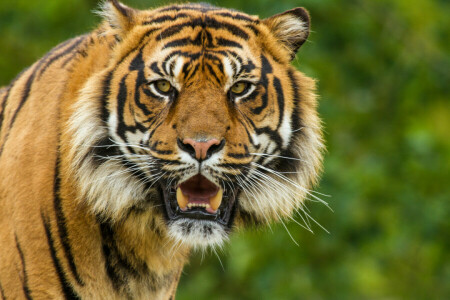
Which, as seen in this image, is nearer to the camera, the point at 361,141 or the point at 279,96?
the point at 279,96

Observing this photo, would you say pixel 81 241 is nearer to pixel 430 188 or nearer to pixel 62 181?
pixel 62 181

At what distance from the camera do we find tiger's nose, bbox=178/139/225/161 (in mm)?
3006

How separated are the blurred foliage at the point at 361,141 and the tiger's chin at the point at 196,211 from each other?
12.2ft

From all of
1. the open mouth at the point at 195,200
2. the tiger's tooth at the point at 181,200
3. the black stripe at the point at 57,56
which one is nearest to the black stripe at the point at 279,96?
the open mouth at the point at 195,200

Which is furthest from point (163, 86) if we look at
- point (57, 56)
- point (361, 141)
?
point (361, 141)

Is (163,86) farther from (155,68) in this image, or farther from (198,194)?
(198,194)

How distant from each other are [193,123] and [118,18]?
0.69 meters

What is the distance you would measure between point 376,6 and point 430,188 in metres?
1.92

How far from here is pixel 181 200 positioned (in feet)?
10.6

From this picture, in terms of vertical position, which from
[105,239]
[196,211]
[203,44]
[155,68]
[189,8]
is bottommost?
[105,239]

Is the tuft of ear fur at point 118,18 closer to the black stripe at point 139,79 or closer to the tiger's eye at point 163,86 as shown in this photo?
the black stripe at point 139,79

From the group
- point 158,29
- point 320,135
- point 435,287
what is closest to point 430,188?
point 435,287

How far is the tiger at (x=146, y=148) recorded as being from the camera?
3.19 metres

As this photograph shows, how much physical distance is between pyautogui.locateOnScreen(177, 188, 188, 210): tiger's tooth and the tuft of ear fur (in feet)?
2.48
